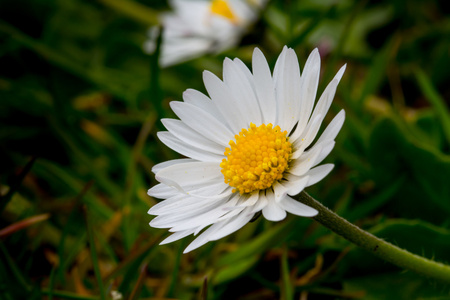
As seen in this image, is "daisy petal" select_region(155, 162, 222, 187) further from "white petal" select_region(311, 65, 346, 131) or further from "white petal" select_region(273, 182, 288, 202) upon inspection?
"white petal" select_region(311, 65, 346, 131)

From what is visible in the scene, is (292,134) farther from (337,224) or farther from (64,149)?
(64,149)

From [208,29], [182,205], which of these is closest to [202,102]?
[182,205]

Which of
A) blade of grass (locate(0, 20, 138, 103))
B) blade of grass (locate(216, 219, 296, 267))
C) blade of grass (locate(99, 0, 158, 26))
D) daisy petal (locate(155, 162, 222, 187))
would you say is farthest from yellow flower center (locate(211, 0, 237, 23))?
daisy petal (locate(155, 162, 222, 187))

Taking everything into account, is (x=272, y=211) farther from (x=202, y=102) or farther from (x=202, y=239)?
(x=202, y=102)

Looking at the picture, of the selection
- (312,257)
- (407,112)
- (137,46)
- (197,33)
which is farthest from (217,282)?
(137,46)

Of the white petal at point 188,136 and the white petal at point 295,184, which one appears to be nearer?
the white petal at point 295,184

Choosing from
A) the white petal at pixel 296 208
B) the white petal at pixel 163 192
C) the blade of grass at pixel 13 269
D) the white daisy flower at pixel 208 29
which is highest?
the white daisy flower at pixel 208 29

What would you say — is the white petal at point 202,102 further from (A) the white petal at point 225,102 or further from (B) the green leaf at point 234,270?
(B) the green leaf at point 234,270

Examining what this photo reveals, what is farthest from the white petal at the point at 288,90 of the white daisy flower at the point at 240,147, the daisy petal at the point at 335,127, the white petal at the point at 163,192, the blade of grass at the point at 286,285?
the blade of grass at the point at 286,285

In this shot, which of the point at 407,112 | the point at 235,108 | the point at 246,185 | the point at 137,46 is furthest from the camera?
the point at 137,46
